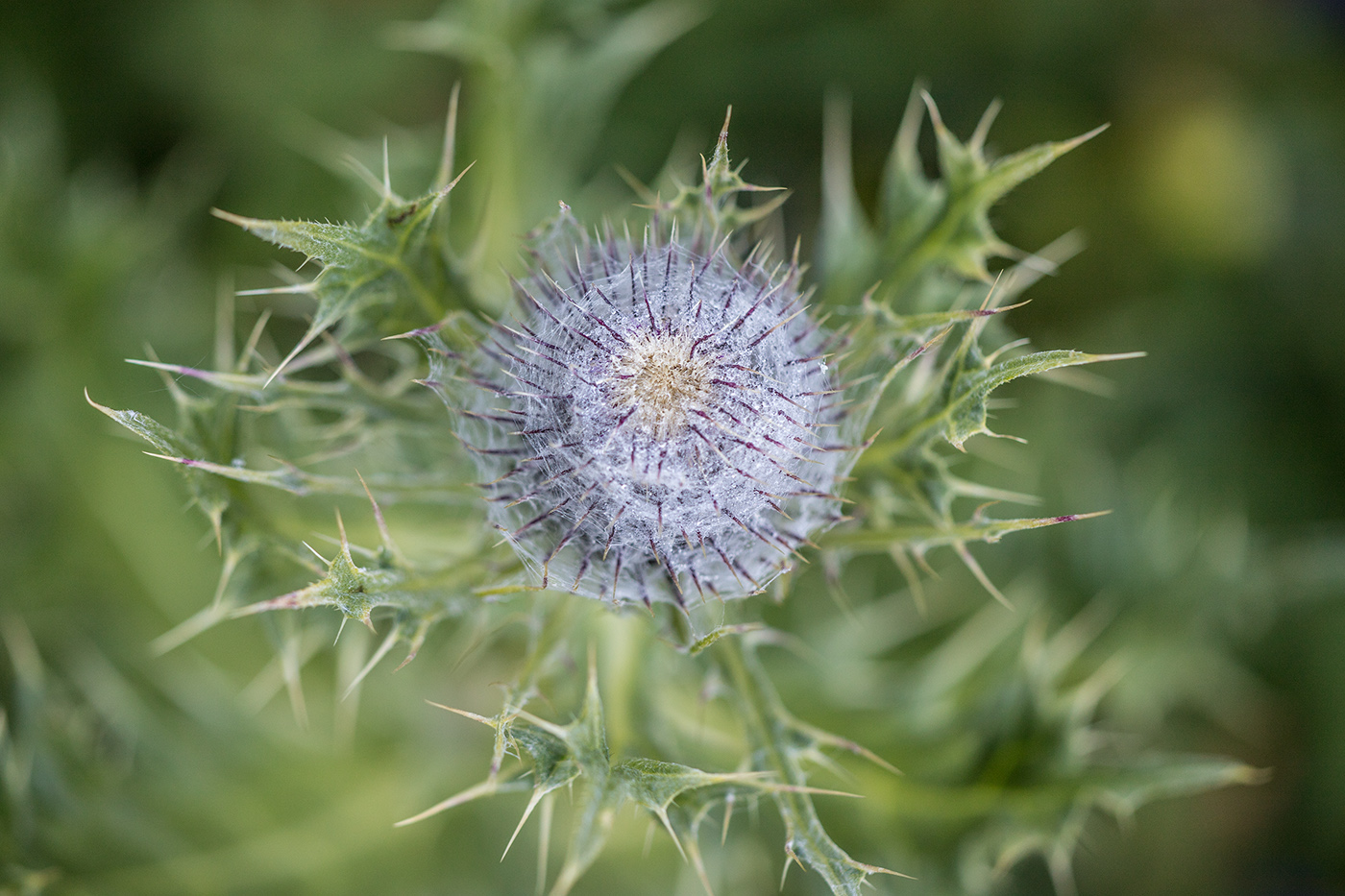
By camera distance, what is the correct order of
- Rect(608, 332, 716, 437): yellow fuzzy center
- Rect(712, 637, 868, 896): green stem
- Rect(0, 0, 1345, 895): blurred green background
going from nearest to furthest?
Rect(608, 332, 716, 437): yellow fuzzy center
Rect(712, 637, 868, 896): green stem
Rect(0, 0, 1345, 895): blurred green background

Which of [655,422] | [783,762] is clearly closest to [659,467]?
[655,422]

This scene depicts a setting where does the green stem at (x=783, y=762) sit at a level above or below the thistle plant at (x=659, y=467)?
below

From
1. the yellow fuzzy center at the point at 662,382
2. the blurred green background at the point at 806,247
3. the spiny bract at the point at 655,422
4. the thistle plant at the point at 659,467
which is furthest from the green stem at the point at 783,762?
the blurred green background at the point at 806,247

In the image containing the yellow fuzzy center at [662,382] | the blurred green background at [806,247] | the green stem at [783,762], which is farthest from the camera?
the blurred green background at [806,247]

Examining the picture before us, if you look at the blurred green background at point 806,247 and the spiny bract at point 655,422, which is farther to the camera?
Answer: the blurred green background at point 806,247

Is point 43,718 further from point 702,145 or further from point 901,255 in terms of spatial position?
point 702,145

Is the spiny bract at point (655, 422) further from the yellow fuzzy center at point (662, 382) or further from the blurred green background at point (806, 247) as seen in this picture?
the blurred green background at point (806, 247)

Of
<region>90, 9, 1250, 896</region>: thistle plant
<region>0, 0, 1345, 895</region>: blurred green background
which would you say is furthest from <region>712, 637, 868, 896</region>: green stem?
<region>0, 0, 1345, 895</region>: blurred green background

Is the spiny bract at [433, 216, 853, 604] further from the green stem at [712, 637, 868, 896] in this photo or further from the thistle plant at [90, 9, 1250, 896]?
the green stem at [712, 637, 868, 896]
